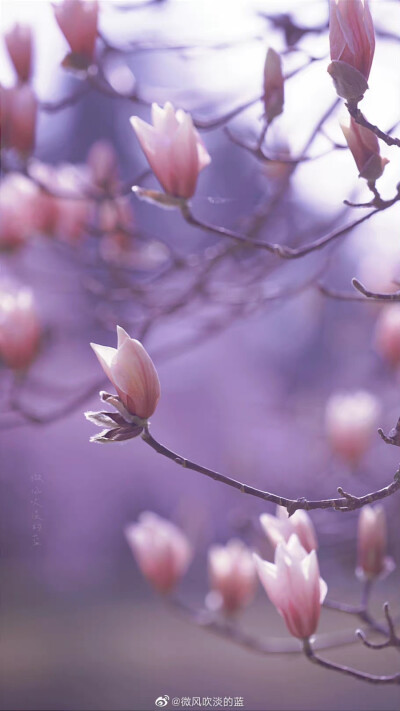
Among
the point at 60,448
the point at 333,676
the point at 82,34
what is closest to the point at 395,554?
the point at 82,34

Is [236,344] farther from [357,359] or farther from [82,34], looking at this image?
[82,34]

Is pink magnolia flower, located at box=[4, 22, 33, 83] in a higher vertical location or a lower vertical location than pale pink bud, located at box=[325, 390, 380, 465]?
higher

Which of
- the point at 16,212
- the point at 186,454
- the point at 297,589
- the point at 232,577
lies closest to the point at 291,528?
the point at 297,589

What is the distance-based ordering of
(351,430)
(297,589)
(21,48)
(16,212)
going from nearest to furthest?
(297,589) < (21,48) < (16,212) < (351,430)

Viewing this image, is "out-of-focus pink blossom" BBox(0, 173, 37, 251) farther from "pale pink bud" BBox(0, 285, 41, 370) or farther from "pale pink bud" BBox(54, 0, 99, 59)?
"pale pink bud" BBox(54, 0, 99, 59)

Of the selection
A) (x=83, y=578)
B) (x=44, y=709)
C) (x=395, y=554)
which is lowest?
(x=83, y=578)

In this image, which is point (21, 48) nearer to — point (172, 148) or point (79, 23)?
point (79, 23)

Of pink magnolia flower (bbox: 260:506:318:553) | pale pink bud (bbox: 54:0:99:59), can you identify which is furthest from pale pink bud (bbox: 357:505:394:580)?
pale pink bud (bbox: 54:0:99:59)
